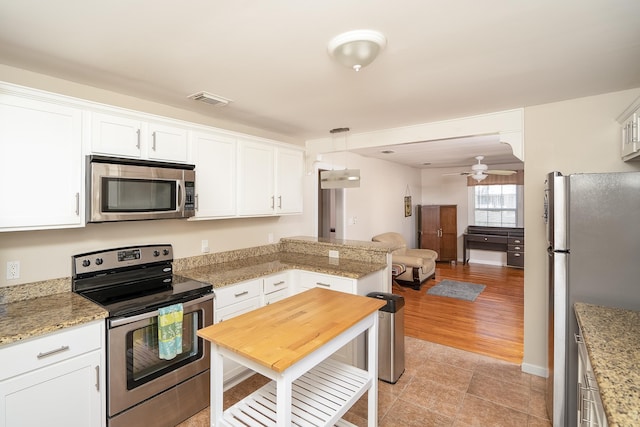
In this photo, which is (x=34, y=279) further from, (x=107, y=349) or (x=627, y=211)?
(x=627, y=211)

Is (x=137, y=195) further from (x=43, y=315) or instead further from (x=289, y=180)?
(x=289, y=180)

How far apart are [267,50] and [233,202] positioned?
1.56m

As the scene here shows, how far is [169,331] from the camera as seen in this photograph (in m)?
2.05

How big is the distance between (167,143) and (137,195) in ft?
1.60

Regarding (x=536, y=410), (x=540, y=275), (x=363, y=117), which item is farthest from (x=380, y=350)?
(x=363, y=117)

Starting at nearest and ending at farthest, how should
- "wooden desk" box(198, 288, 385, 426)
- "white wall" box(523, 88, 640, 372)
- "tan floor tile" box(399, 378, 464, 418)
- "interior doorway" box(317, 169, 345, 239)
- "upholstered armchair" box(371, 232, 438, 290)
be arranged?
1. "wooden desk" box(198, 288, 385, 426)
2. "tan floor tile" box(399, 378, 464, 418)
3. "white wall" box(523, 88, 640, 372)
4. "interior doorway" box(317, 169, 345, 239)
5. "upholstered armchair" box(371, 232, 438, 290)

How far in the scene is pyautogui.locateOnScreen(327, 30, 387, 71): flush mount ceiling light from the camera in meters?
1.60

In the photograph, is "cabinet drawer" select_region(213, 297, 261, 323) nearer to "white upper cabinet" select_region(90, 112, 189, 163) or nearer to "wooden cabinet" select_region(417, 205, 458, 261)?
"white upper cabinet" select_region(90, 112, 189, 163)

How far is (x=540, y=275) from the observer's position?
9.12ft

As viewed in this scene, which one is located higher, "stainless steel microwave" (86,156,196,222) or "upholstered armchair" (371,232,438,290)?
"stainless steel microwave" (86,156,196,222)

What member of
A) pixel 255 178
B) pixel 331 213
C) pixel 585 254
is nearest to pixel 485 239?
pixel 331 213

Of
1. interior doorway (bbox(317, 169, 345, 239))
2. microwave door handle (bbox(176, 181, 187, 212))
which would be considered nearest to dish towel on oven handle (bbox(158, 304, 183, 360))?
microwave door handle (bbox(176, 181, 187, 212))

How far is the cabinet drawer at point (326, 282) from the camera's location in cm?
275

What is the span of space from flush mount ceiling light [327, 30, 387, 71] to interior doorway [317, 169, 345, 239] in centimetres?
340
